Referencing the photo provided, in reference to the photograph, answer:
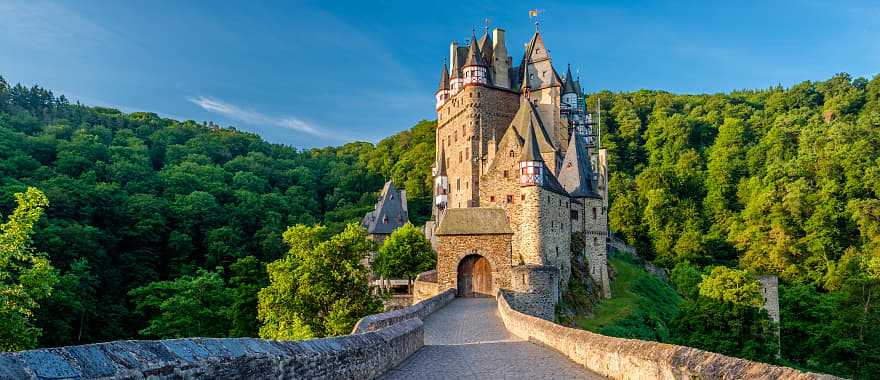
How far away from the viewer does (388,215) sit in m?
59.2

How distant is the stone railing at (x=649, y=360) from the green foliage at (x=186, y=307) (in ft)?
108

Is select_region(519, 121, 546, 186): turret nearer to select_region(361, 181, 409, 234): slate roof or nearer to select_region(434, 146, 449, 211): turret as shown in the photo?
select_region(434, 146, 449, 211): turret

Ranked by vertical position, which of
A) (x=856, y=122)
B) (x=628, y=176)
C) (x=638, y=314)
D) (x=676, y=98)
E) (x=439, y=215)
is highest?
(x=676, y=98)

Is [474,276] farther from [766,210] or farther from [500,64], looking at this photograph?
[766,210]

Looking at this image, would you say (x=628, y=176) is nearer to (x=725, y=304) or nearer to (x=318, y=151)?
(x=725, y=304)

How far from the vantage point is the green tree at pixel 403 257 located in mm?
41812

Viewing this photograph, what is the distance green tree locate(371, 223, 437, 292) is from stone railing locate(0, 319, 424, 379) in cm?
3297

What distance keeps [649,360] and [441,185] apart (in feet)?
153

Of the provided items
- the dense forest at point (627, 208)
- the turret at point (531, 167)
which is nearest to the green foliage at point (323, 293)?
the dense forest at point (627, 208)

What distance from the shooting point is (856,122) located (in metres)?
66.6

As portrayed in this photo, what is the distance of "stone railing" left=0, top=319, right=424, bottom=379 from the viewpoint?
3658 mm

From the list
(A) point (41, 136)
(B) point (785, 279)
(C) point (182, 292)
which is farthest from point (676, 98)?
(A) point (41, 136)

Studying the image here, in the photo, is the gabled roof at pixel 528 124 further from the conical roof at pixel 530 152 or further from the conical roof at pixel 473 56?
the conical roof at pixel 473 56

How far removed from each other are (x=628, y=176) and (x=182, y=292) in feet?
169
